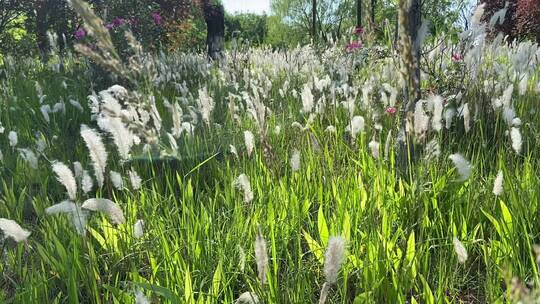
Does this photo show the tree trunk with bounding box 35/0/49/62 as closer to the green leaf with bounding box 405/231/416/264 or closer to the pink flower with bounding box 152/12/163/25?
the pink flower with bounding box 152/12/163/25

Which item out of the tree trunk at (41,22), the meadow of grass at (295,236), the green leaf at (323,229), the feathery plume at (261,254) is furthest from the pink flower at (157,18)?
the feathery plume at (261,254)

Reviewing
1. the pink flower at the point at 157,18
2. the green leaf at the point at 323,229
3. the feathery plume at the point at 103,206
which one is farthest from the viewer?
the pink flower at the point at 157,18

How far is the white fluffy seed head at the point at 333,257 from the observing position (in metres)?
0.82

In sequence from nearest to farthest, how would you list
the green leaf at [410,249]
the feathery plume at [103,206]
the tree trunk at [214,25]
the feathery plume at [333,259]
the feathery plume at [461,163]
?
the feathery plume at [333,259] < the feathery plume at [103,206] < the feathery plume at [461,163] < the green leaf at [410,249] < the tree trunk at [214,25]

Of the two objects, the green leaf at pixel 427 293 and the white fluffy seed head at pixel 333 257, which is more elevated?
the white fluffy seed head at pixel 333 257

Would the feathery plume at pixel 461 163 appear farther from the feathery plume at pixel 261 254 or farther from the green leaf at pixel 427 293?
the feathery plume at pixel 261 254

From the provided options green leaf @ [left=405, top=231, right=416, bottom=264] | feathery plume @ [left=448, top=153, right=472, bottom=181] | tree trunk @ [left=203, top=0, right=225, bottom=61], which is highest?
tree trunk @ [left=203, top=0, right=225, bottom=61]

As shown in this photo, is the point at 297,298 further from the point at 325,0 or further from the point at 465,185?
the point at 325,0

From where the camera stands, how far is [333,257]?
0.82 metres

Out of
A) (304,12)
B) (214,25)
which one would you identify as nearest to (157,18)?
(214,25)

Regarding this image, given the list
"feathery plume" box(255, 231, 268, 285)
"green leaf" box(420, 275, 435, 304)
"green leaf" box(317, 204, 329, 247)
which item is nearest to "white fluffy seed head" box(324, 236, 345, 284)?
"feathery plume" box(255, 231, 268, 285)

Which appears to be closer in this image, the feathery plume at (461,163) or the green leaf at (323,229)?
the feathery plume at (461,163)

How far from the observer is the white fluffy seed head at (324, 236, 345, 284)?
0.82m

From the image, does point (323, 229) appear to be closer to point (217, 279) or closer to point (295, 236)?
point (295, 236)
